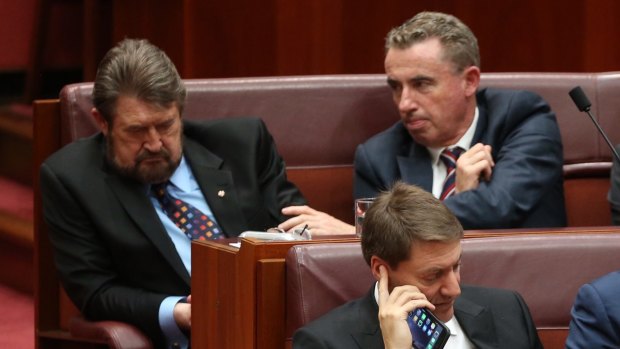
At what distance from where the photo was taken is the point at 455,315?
1.53 metres

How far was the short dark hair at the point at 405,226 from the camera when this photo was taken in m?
1.46

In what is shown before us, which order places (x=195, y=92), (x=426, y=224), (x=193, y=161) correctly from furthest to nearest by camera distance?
(x=195, y=92), (x=193, y=161), (x=426, y=224)

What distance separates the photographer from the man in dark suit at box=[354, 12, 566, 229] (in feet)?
7.16

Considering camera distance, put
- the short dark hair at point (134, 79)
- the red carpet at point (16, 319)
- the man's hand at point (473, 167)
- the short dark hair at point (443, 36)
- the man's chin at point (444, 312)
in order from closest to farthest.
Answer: the man's chin at point (444, 312) < the short dark hair at point (134, 79) < the man's hand at point (473, 167) < the short dark hair at point (443, 36) < the red carpet at point (16, 319)

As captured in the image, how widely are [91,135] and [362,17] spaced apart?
2.67 ft

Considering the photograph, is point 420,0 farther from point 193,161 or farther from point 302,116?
point 193,161

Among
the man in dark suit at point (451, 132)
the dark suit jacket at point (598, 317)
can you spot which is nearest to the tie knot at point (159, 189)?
the man in dark suit at point (451, 132)

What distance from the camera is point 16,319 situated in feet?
9.30

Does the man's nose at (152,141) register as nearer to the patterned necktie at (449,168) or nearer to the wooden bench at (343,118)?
the wooden bench at (343,118)

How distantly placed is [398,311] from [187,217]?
2.34 feet

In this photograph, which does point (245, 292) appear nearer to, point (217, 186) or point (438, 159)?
point (217, 186)

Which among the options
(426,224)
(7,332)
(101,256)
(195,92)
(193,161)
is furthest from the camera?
(7,332)

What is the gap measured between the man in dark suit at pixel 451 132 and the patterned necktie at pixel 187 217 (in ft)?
0.99

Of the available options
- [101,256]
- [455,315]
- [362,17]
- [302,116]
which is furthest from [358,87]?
[455,315]
